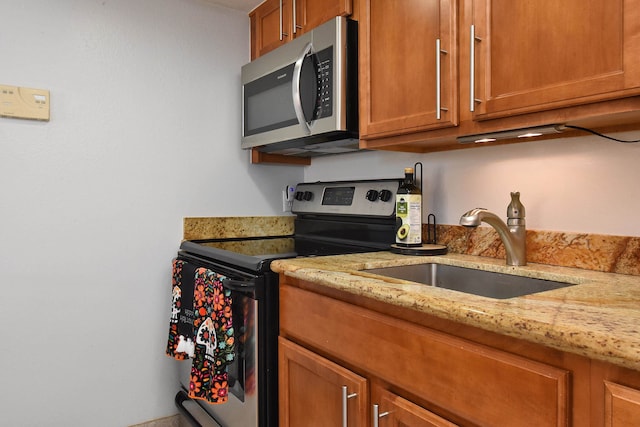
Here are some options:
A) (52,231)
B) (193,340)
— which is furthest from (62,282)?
(193,340)

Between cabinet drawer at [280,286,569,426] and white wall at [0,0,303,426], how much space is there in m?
1.08

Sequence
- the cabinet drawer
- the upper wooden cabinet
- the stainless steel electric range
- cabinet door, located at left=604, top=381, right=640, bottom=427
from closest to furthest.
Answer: cabinet door, located at left=604, top=381, right=640, bottom=427 → the cabinet drawer → the stainless steel electric range → the upper wooden cabinet

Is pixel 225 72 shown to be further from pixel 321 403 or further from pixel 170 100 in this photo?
pixel 321 403

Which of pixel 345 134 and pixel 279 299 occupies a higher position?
pixel 345 134

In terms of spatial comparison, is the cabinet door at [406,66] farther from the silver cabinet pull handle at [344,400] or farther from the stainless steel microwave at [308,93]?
the silver cabinet pull handle at [344,400]

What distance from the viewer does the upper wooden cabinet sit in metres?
1.70

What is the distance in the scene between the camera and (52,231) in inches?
72.2

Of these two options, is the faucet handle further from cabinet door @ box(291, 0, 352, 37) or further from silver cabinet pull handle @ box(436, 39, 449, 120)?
cabinet door @ box(291, 0, 352, 37)

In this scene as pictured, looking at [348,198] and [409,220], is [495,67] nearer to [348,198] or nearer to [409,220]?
[409,220]

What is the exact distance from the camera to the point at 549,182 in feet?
4.49

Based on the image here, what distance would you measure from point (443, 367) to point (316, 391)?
48 centimetres

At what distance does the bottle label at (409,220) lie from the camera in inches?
62.6

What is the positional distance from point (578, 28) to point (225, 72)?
163cm

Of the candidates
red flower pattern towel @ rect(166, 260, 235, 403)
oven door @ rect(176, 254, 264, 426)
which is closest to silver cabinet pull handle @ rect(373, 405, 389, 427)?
oven door @ rect(176, 254, 264, 426)
